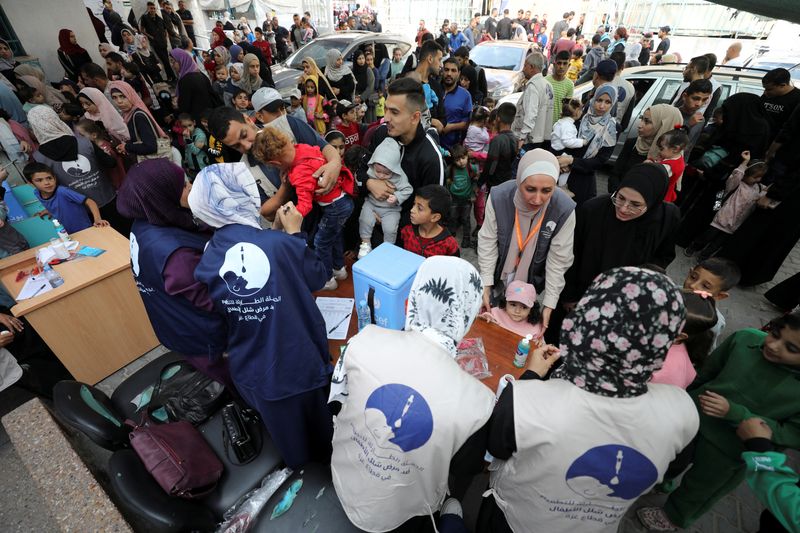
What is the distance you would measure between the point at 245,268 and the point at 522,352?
1.53 metres

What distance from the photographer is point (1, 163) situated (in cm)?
401

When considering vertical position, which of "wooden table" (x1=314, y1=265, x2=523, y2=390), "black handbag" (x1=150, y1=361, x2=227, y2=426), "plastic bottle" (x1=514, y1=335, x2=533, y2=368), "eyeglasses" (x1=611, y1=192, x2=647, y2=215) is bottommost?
"black handbag" (x1=150, y1=361, x2=227, y2=426)

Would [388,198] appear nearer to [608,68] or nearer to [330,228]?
[330,228]

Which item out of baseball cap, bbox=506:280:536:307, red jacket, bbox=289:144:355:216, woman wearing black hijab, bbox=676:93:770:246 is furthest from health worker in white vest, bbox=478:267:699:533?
woman wearing black hijab, bbox=676:93:770:246

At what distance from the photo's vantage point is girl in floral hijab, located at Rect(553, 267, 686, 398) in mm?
1067

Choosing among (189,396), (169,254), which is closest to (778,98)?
(169,254)

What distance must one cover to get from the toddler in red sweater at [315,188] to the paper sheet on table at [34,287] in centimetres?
197

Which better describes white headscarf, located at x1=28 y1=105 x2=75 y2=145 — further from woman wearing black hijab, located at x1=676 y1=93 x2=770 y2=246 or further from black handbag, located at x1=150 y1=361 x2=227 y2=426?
woman wearing black hijab, located at x1=676 y1=93 x2=770 y2=246

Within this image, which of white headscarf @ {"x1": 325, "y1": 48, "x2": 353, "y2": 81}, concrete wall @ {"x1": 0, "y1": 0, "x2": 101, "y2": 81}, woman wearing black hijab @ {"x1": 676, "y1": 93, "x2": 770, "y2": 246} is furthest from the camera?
concrete wall @ {"x1": 0, "y1": 0, "x2": 101, "y2": 81}

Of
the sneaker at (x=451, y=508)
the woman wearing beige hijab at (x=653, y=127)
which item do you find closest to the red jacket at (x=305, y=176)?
the sneaker at (x=451, y=508)

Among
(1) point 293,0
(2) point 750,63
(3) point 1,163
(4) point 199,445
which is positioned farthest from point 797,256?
(1) point 293,0

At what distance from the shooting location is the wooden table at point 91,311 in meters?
2.72

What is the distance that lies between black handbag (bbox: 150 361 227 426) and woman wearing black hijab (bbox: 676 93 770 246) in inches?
223

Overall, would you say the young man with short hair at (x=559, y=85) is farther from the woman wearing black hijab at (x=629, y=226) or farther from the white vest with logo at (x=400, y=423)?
the white vest with logo at (x=400, y=423)
